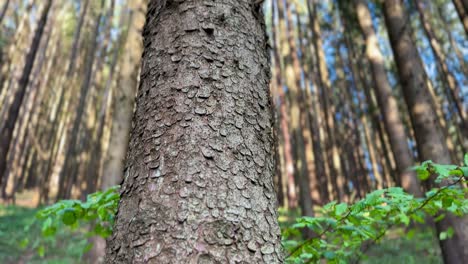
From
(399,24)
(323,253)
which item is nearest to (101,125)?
(399,24)

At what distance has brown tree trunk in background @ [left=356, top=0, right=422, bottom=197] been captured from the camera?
5289 millimetres

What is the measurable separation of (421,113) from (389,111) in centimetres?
211

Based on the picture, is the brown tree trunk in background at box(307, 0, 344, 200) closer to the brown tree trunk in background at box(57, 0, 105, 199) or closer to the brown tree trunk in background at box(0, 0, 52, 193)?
the brown tree trunk in background at box(0, 0, 52, 193)

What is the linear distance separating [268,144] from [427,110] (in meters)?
3.38

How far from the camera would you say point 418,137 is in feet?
12.0

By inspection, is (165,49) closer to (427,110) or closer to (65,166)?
(427,110)

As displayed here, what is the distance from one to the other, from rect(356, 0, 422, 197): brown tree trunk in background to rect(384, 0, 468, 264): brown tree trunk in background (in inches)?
62.3

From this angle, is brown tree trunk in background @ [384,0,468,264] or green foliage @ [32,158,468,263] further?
brown tree trunk in background @ [384,0,468,264]

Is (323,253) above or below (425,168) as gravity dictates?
below

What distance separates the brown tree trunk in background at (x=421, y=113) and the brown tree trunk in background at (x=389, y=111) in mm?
1583

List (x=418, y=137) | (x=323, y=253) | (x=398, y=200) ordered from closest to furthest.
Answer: (x=398, y=200)
(x=323, y=253)
(x=418, y=137)

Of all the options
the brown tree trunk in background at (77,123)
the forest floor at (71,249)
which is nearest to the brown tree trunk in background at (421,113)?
the forest floor at (71,249)

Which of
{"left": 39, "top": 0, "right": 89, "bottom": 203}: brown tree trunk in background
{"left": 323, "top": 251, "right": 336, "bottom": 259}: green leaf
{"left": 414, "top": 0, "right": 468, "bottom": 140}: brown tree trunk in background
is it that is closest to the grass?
{"left": 39, "top": 0, "right": 89, "bottom": 203}: brown tree trunk in background

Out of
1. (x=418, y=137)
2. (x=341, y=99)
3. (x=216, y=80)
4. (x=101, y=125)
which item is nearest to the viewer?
(x=216, y=80)
